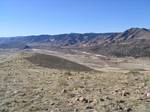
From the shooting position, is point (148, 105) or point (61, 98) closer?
point (148, 105)

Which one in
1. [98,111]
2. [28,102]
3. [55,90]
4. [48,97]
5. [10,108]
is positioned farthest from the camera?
[55,90]

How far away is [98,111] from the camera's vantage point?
827 cm

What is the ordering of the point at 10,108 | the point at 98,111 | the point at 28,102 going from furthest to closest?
1. the point at 28,102
2. the point at 10,108
3. the point at 98,111

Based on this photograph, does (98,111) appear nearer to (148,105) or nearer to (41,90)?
(148,105)

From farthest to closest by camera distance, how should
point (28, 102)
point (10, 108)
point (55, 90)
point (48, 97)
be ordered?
point (55, 90) < point (48, 97) < point (28, 102) < point (10, 108)

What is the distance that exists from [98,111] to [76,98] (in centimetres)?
158

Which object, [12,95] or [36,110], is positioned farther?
[12,95]

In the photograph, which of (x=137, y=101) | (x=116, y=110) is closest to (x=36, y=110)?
(x=116, y=110)

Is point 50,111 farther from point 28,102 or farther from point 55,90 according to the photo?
point 55,90

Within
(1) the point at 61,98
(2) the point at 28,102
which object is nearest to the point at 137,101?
(1) the point at 61,98

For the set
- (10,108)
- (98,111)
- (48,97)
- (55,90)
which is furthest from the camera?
(55,90)

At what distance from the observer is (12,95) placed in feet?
35.1

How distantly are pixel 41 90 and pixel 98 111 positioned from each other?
3.77 metres

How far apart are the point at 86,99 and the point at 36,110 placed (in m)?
1.77
